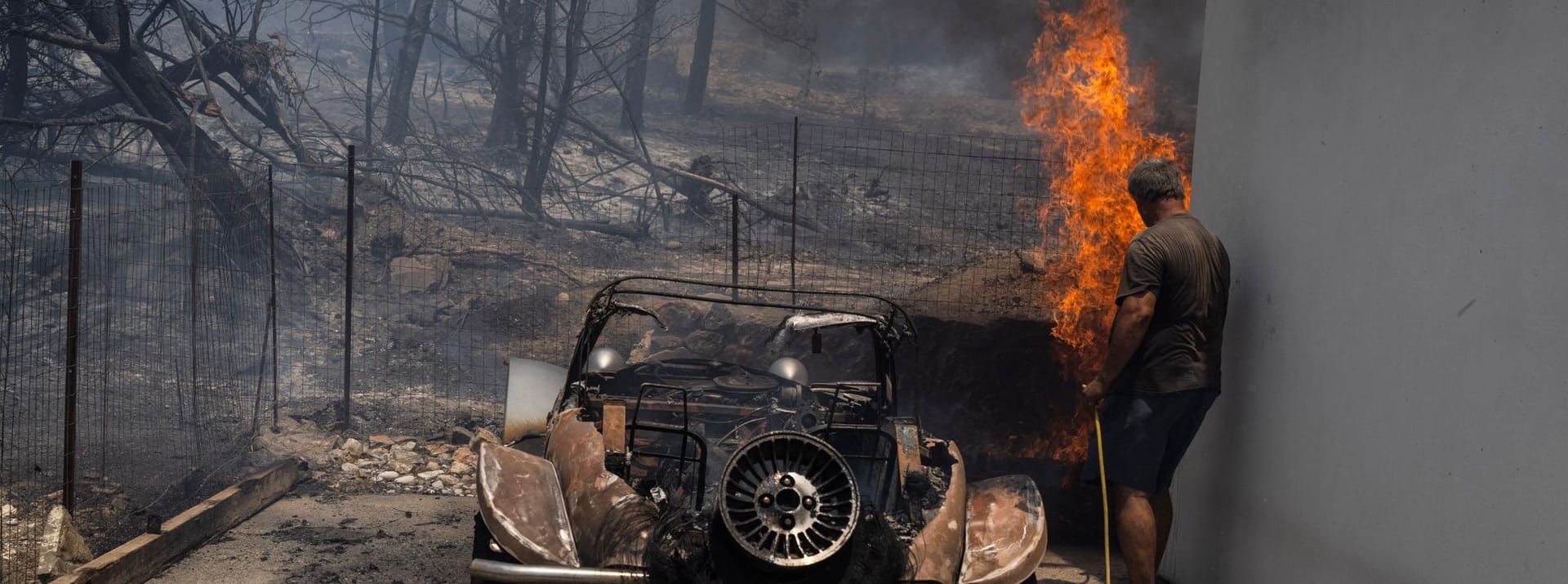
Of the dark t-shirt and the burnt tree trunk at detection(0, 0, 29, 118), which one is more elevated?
the burnt tree trunk at detection(0, 0, 29, 118)

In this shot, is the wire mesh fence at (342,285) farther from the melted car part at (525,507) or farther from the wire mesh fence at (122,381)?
the melted car part at (525,507)

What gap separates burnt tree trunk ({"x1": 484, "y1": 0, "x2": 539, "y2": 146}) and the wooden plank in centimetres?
1348

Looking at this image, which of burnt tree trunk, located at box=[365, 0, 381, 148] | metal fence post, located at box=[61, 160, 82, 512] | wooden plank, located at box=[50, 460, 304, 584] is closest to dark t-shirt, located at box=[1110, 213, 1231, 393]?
wooden plank, located at box=[50, 460, 304, 584]

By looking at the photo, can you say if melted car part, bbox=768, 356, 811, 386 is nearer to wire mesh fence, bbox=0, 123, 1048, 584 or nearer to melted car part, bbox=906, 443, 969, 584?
wire mesh fence, bbox=0, 123, 1048, 584

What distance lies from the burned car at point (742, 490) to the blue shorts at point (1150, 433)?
74 centimetres

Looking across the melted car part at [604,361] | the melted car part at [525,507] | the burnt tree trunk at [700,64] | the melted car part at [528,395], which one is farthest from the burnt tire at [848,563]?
the burnt tree trunk at [700,64]

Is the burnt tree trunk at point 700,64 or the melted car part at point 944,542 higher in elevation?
the burnt tree trunk at point 700,64

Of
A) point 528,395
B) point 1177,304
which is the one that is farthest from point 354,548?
point 1177,304

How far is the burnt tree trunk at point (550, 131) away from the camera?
62.0 feet

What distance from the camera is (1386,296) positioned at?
439 centimetres

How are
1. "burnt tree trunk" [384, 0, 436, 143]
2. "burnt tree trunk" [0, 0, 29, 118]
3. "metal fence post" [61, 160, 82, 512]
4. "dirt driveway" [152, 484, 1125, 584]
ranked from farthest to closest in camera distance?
1. "burnt tree trunk" [384, 0, 436, 143]
2. "burnt tree trunk" [0, 0, 29, 118]
3. "dirt driveway" [152, 484, 1125, 584]
4. "metal fence post" [61, 160, 82, 512]

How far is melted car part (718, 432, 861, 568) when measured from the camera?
3.89m

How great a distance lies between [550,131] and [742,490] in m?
16.6

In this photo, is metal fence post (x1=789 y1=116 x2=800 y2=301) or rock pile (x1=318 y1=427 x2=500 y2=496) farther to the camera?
metal fence post (x1=789 y1=116 x2=800 y2=301)
